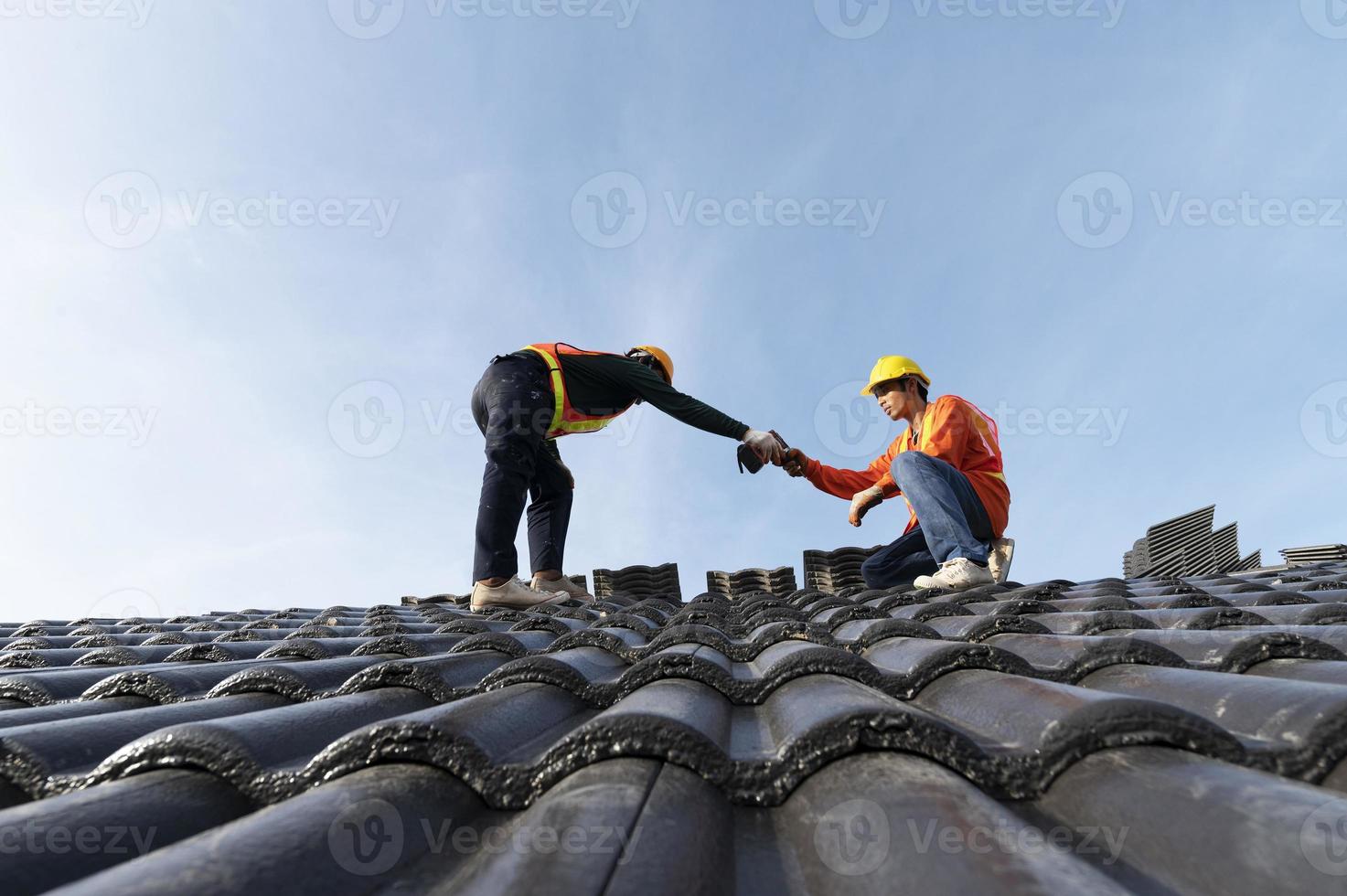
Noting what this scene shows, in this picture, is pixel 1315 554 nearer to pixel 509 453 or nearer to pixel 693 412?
pixel 693 412

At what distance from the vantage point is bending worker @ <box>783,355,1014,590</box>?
4738 millimetres

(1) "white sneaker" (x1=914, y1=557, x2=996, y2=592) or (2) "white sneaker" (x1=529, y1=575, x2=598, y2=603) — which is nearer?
(1) "white sneaker" (x1=914, y1=557, x2=996, y2=592)

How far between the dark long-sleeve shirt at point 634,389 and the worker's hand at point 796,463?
756mm

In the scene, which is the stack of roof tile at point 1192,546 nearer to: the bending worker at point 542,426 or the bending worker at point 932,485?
the bending worker at point 932,485

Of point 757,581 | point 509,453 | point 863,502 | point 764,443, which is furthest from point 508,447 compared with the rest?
point 757,581

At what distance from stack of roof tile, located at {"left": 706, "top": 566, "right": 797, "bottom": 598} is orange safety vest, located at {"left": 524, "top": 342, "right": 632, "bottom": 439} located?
2461 mm

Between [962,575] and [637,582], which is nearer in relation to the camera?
[962,575]

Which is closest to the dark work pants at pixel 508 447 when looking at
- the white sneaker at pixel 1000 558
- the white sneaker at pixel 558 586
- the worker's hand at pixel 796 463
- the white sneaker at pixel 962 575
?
the white sneaker at pixel 558 586

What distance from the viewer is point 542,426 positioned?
527cm

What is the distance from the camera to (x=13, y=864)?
0.89m

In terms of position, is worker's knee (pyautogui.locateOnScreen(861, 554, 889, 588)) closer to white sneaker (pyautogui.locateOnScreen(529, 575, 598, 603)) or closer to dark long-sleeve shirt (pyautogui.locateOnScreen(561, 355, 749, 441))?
dark long-sleeve shirt (pyautogui.locateOnScreen(561, 355, 749, 441))

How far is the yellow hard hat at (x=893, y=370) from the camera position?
5961 millimetres

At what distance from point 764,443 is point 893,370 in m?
1.35

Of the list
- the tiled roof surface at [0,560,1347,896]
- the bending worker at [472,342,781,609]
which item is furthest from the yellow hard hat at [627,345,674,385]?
the tiled roof surface at [0,560,1347,896]
